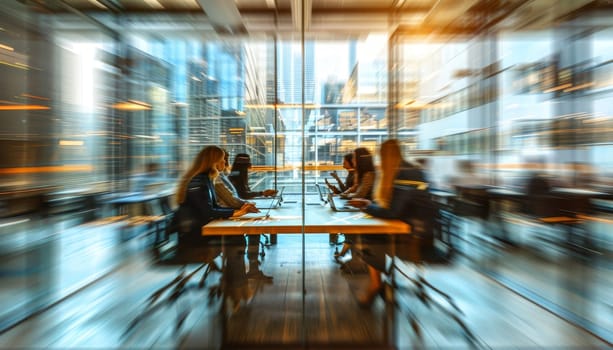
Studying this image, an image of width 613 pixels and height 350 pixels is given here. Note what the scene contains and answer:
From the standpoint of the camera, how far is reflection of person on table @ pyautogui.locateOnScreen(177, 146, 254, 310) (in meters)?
2.46

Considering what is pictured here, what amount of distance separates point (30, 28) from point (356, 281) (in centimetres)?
404

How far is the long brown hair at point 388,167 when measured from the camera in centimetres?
267

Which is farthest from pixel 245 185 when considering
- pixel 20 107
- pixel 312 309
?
pixel 20 107

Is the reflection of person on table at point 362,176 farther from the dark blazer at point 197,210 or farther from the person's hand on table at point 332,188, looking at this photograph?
the dark blazer at point 197,210

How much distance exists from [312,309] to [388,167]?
1.55 meters

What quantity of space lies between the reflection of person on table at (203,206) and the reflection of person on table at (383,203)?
110 centimetres

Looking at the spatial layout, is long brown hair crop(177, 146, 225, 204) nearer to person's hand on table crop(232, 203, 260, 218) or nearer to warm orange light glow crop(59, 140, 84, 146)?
person's hand on table crop(232, 203, 260, 218)

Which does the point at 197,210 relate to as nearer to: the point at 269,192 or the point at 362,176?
the point at 269,192

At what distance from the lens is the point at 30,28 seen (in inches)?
105

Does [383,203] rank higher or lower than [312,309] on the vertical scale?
higher

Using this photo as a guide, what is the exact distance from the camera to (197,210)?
2480 millimetres

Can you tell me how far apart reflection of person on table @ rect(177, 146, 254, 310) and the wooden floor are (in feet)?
0.70

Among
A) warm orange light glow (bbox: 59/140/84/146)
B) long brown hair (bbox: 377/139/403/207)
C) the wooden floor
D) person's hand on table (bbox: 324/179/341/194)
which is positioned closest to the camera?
the wooden floor

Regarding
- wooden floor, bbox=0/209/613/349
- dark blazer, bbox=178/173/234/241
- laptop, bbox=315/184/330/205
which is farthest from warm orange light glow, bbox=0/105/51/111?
laptop, bbox=315/184/330/205
